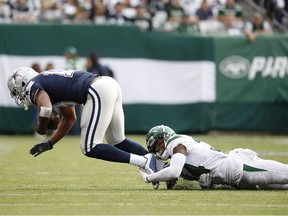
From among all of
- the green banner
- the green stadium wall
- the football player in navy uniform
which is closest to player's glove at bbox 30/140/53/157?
the football player in navy uniform

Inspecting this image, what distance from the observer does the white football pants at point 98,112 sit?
8594 mm

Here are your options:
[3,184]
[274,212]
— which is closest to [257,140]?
[3,184]

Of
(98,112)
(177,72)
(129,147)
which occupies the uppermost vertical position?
(98,112)

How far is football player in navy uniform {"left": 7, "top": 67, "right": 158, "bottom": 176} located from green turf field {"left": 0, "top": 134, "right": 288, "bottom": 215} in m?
0.42

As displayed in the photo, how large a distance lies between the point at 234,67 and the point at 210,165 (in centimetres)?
1061

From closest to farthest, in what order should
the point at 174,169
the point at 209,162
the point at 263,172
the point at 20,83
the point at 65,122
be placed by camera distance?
the point at 174,169
the point at 263,172
the point at 209,162
the point at 20,83
the point at 65,122

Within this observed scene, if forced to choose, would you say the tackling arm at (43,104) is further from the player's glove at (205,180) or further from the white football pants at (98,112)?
the player's glove at (205,180)

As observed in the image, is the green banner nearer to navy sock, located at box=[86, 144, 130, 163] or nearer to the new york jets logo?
the new york jets logo

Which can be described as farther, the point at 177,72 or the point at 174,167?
the point at 177,72

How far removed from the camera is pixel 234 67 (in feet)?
61.9

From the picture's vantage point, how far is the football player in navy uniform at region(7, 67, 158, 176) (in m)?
8.56

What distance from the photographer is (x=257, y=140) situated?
17.1m

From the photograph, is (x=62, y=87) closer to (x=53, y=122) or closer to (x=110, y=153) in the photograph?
(x=53, y=122)

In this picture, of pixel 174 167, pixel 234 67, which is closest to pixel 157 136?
pixel 174 167
